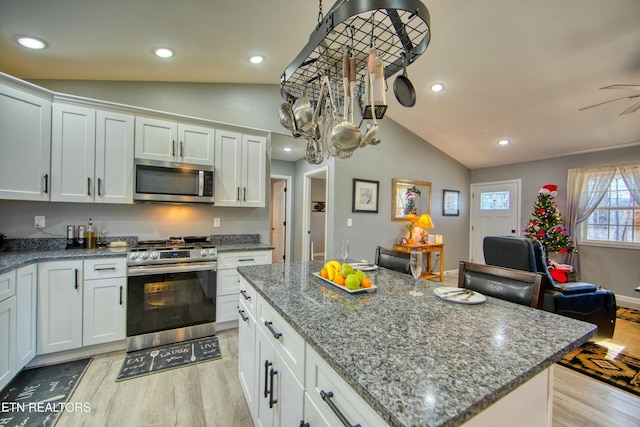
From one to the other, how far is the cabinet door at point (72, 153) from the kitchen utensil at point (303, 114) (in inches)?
84.2

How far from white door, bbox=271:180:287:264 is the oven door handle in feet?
10.1

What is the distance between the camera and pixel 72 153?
2498 millimetres

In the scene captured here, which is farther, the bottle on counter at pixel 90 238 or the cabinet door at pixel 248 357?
the bottle on counter at pixel 90 238

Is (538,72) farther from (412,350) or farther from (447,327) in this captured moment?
(412,350)

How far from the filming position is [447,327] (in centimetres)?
104

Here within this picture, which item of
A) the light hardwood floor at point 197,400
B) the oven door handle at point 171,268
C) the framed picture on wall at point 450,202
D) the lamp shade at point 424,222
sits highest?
the framed picture on wall at point 450,202

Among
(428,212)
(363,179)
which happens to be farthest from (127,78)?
(428,212)

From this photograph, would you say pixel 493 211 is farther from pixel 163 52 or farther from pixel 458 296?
pixel 163 52

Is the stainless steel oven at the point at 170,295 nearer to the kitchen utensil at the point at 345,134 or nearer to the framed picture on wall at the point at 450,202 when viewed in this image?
the kitchen utensil at the point at 345,134

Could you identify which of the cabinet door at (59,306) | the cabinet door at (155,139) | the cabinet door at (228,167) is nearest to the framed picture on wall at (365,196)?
the cabinet door at (228,167)

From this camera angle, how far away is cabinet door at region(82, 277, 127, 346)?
2.35 metres

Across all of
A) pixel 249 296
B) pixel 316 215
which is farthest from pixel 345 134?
pixel 316 215

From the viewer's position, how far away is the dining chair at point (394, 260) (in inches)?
82.9

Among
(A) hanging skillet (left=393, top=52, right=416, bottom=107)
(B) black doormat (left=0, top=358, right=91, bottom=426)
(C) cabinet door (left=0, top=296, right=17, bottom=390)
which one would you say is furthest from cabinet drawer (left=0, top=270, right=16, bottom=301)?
(A) hanging skillet (left=393, top=52, right=416, bottom=107)
